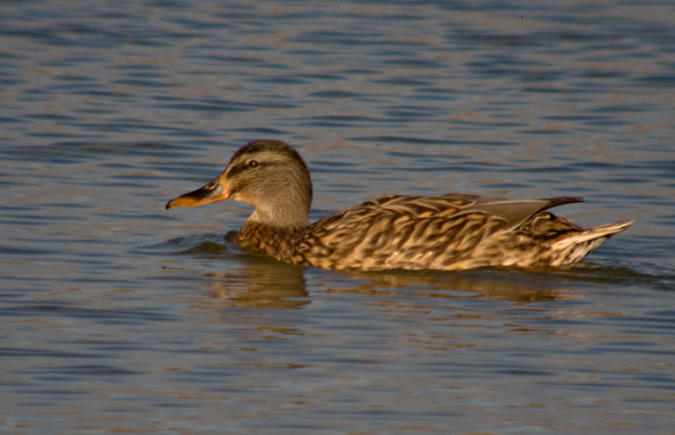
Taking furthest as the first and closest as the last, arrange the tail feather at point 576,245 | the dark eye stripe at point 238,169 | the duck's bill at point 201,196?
the dark eye stripe at point 238,169 → the duck's bill at point 201,196 → the tail feather at point 576,245

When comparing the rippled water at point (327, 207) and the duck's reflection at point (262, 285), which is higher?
the rippled water at point (327, 207)

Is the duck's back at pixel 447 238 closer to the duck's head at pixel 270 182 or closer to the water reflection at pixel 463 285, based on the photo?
the water reflection at pixel 463 285

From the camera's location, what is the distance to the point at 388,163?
1402 cm

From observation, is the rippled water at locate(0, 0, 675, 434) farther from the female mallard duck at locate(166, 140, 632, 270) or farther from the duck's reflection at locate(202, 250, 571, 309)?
the female mallard duck at locate(166, 140, 632, 270)

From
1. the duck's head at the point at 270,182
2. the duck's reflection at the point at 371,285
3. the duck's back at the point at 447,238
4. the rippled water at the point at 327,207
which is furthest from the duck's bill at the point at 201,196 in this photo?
the duck's back at the point at 447,238

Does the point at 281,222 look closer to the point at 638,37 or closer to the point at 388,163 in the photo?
the point at 388,163

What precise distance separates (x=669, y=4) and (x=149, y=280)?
14.9 meters

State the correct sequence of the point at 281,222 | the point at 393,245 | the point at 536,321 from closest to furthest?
the point at 536,321
the point at 393,245
the point at 281,222

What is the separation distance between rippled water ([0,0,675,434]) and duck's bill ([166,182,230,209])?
0.30 metres

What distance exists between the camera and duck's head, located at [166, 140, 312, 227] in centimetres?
1128

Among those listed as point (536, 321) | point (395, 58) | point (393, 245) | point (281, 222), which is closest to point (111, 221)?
point (281, 222)

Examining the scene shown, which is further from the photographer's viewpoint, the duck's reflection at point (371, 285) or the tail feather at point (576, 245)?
the tail feather at point (576, 245)

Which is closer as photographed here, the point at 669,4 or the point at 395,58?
the point at 395,58

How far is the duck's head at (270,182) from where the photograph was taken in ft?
37.0
